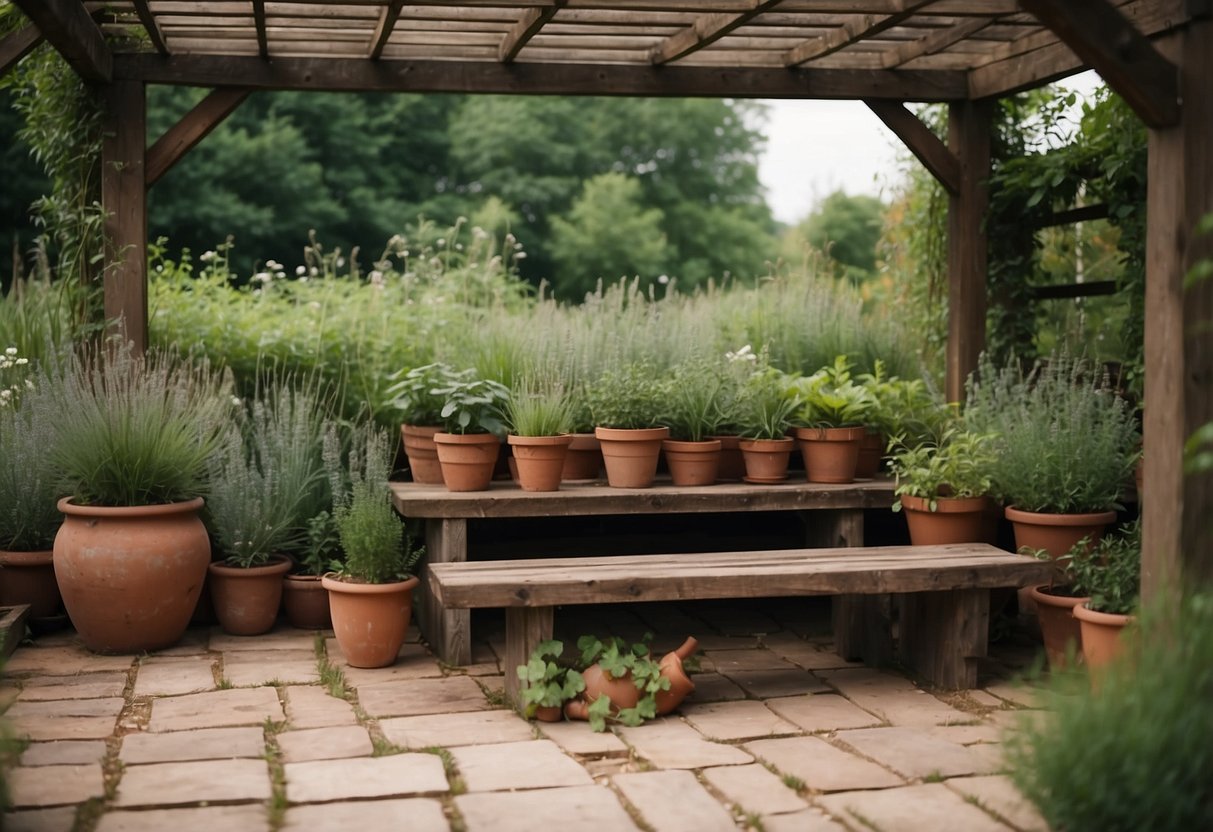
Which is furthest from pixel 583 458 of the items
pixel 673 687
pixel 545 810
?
pixel 545 810

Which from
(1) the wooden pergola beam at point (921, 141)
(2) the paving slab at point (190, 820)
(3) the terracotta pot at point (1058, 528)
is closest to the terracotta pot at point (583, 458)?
(3) the terracotta pot at point (1058, 528)

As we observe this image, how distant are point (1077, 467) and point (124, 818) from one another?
3.62 metres

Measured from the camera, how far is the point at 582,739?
3.83m

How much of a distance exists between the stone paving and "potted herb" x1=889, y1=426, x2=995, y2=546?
53cm

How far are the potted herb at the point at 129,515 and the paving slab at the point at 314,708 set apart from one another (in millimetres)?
773

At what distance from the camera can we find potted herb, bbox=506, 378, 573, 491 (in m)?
4.92

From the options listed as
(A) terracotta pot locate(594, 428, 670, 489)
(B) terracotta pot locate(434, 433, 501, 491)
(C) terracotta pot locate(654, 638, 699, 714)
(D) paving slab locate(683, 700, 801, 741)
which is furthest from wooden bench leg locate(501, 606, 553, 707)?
(A) terracotta pot locate(594, 428, 670, 489)

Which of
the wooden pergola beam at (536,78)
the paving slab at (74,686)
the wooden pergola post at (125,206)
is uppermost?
the wooden pergola beam at (536,78)

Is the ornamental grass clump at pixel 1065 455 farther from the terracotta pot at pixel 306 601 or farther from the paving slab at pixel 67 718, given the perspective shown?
the paving slab at pixel 67 718

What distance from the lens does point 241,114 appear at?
19703mm

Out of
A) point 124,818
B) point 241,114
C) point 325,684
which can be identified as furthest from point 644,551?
Result: point 241,114

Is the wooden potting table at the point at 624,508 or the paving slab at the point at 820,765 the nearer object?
the paving slab at the point at 820,765

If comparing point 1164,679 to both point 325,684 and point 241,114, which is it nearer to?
point 325,684

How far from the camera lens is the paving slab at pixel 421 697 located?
13.7 ft
